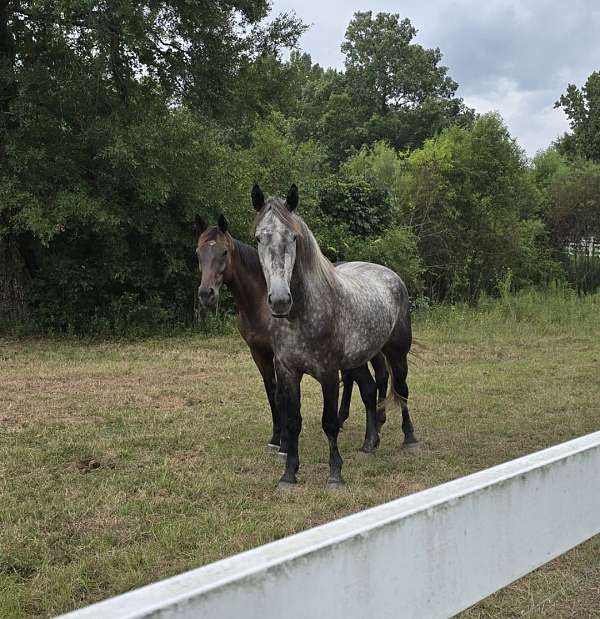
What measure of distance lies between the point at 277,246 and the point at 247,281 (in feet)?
4.31

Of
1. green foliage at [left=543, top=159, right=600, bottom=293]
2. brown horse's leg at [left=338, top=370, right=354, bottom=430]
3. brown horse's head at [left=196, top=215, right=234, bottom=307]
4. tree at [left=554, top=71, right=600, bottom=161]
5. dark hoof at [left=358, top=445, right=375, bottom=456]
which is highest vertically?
tree at [left=554, top=71, right=600, bottom=161]

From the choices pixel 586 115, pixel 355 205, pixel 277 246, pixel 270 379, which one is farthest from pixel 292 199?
pixel 586 115

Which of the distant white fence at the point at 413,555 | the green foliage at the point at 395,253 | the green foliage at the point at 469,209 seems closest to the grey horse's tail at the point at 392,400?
the distant white fence at the point at 413,555

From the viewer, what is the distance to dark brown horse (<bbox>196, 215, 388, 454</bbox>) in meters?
5.19

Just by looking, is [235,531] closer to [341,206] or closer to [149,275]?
[149,275]

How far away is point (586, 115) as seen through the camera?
38906mm

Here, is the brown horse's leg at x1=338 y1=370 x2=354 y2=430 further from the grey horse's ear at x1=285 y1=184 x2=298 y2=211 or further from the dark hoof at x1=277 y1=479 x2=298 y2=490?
the grey horse's ear at x1=285 y1=184 x2=298 y2=211

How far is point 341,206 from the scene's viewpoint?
16.4 m

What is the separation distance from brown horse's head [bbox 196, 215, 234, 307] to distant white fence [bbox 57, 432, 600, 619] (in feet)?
12.5

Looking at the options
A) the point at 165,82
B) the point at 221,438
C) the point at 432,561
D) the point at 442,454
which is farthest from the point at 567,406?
the point at 165,82

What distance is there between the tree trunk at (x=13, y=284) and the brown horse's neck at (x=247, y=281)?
29.4ft

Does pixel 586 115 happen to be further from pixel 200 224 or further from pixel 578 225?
pixel 200 224

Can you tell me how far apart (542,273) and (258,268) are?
62.1 feet

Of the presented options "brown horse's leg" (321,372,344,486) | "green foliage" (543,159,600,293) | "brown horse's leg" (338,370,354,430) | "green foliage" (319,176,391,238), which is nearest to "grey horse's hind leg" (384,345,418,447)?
"brown horse's leg" (338,370,354,430)
